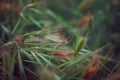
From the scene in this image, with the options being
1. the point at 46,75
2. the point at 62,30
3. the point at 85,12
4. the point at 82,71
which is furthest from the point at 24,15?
the point at 85,12

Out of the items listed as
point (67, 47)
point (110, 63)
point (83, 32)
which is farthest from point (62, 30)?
point (83, 32)

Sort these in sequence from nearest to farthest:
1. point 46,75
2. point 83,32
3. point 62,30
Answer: point 46,75, point 62,30, point 83,32

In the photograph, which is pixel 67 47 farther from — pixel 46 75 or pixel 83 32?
pixel 83 32

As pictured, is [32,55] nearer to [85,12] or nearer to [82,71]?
[82,71]

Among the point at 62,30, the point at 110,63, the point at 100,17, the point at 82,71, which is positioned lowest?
the point at 82,71

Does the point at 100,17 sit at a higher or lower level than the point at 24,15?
higher

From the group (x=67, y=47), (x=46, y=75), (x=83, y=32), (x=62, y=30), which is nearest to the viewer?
(x=46, y=75)

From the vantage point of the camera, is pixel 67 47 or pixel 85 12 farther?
pixel 85 12

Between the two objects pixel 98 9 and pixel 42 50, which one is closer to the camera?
pixel 42 50

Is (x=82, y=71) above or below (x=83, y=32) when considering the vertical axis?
below
